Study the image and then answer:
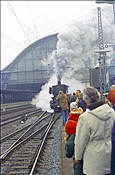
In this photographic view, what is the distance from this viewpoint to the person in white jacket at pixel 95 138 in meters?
2.86

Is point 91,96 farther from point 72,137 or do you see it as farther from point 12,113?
point 12,113

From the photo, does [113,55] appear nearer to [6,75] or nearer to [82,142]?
[82,142]

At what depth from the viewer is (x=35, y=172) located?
20.6 ft

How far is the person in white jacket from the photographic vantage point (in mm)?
2863

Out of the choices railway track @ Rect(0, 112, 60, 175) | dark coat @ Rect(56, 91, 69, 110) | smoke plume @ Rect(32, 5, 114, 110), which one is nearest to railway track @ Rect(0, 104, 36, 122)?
smoke plume @ Rect(32, 5, 114, 110)

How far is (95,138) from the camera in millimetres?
2871

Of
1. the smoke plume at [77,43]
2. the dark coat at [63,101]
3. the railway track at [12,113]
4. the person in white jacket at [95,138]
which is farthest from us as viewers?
the smoke plume at [77,43]

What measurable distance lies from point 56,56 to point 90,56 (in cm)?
400

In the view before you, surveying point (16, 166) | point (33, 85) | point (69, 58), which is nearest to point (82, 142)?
point (16, 166)

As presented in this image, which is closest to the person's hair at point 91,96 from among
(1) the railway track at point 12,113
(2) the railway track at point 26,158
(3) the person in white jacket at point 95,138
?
(3) the person in white jacket at point 95,138

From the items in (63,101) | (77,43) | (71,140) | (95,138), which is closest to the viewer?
(95,138)

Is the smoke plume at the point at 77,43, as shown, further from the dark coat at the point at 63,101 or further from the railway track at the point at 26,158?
the railway track at the point at 26,158

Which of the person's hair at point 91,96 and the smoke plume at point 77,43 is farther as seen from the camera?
the smoke plume at point 77,43

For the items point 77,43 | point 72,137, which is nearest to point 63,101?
point 72,137
